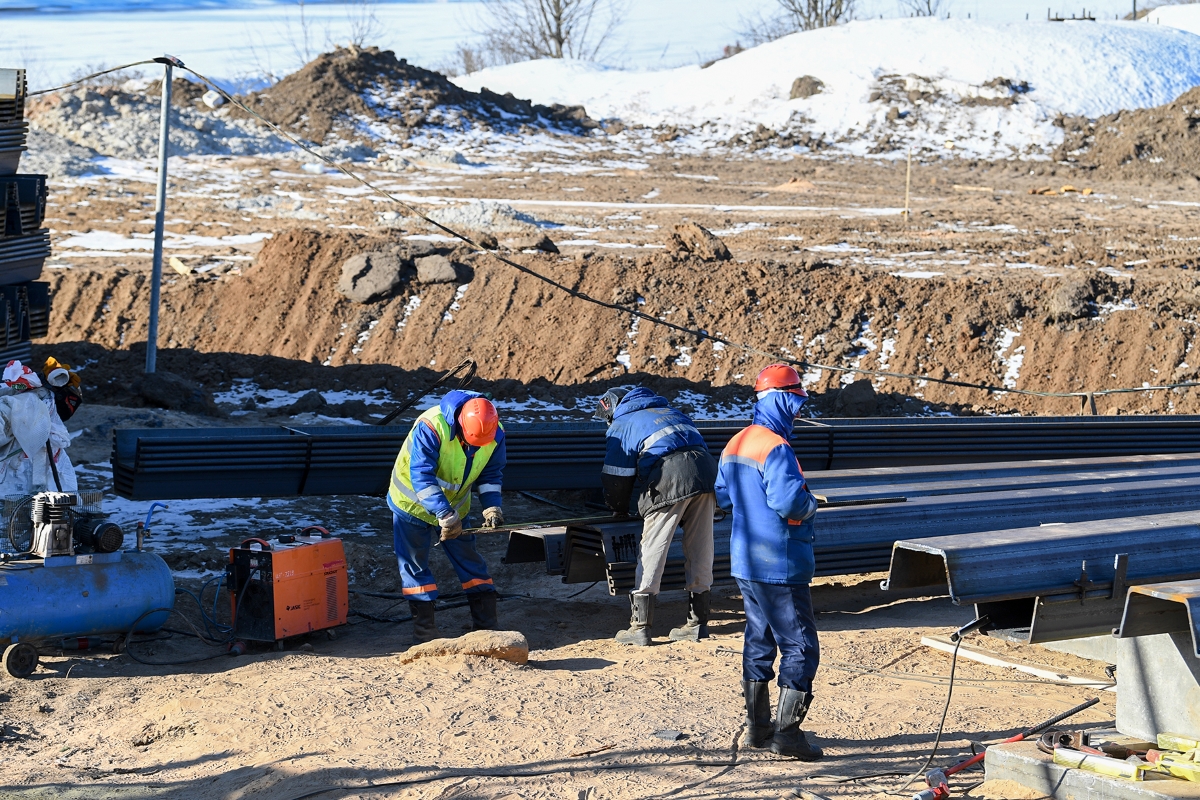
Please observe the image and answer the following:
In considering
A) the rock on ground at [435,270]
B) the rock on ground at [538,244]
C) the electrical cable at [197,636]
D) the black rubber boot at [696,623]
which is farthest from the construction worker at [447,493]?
the rock on ground at [538,244]

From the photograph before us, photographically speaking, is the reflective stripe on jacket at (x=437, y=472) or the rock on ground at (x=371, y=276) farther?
the rock on ground at (x=371, y=276)

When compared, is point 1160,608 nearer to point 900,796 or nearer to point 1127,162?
point 900,796

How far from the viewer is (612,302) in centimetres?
1652

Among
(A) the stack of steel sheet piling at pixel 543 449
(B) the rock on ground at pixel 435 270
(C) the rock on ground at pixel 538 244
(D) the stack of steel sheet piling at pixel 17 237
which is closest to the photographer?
(A) the stack of steel sheet piling at pixel 543 449

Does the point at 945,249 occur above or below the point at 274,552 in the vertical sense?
above

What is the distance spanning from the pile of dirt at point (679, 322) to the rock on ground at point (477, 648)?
854 cm

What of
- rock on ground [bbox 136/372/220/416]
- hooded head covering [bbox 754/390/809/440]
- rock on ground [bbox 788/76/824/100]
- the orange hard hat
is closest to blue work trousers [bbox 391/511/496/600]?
the orange hard hat

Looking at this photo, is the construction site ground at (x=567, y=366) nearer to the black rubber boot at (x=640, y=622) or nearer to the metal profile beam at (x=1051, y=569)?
the black rubber boot at (x=640, y=622)

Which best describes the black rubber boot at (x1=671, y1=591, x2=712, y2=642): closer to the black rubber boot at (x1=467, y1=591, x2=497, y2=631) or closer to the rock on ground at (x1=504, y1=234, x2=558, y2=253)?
the black rubber boot at (x1=467, y1=591, x2=497, y2=631)

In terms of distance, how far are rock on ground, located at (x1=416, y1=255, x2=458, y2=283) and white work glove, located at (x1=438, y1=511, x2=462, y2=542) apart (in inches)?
434

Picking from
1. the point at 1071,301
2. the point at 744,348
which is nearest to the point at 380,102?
the point at 1071,301

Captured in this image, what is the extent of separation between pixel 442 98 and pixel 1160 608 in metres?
32.4

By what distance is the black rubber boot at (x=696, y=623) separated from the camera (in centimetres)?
709

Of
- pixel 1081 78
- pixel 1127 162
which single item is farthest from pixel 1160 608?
pixel 1081 78
